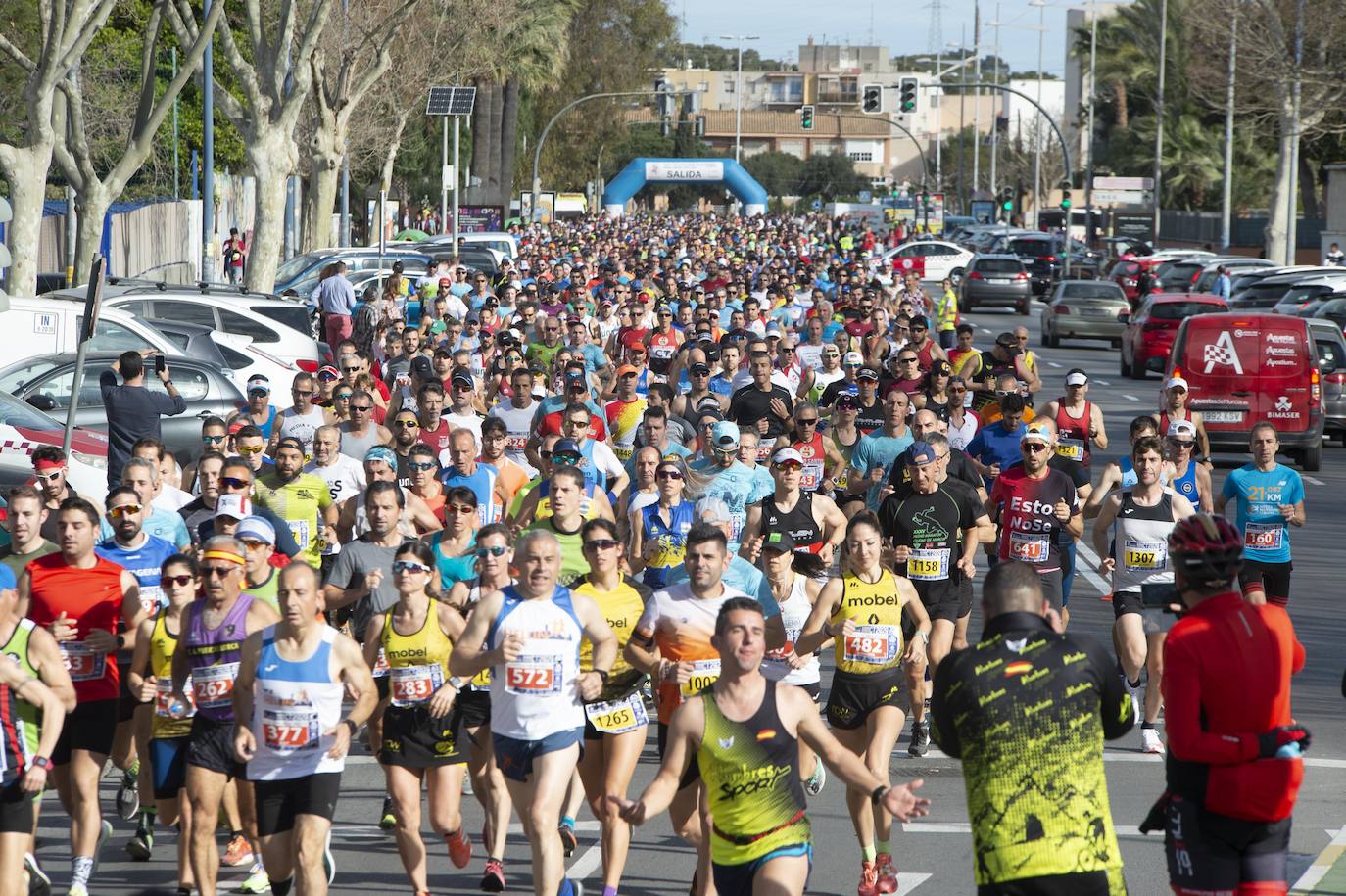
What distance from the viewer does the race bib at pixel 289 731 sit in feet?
24.6

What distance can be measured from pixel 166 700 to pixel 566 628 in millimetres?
1705

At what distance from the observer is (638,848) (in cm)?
910

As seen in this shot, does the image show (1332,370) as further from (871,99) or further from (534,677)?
(871,99)

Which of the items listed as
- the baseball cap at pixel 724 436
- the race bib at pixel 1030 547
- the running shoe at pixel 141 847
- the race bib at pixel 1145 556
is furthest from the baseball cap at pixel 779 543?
the running shoe at pixel 141 847

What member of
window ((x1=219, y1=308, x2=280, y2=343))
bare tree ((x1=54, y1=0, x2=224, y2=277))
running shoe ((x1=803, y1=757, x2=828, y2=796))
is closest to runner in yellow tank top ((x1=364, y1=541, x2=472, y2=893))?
running shoe ((x1=803, y1=757, x2=828, y2=796))

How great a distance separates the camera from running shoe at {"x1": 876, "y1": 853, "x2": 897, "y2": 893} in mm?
8180

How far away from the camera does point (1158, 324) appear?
32.9 m

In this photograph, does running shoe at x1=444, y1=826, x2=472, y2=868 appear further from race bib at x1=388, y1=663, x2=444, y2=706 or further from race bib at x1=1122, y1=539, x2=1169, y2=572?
race bib at x1=1122, y1=539, x2=1169, y2=572

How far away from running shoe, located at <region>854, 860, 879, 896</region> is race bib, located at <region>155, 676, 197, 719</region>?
9.33 feet

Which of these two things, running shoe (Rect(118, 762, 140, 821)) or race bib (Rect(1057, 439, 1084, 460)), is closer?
running shoe (Rect(118, 762, 140, 821))

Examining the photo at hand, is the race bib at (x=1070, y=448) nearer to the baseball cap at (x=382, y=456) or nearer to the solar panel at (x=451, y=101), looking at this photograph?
the baseball cap at (x=382, y=456)

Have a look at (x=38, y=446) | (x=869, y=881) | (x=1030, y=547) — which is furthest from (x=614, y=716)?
(x=38, y=446)

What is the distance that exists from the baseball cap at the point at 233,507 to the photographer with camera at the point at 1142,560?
4.90 m

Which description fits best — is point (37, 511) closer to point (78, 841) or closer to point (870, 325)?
point (78, 841)
